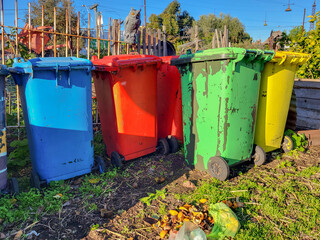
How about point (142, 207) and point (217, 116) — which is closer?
point (142, 207)

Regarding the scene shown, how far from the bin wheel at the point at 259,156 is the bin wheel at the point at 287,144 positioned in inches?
31.4

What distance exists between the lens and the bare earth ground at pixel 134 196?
2.21 m

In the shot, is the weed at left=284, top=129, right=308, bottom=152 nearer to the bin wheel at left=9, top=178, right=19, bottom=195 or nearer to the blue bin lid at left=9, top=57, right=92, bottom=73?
the blue bin lid at left=9, top=57, right=92, bottom=73

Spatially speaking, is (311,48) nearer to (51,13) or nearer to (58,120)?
(58,120)

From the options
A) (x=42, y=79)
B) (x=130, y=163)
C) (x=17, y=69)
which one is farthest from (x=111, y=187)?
(x=17, y=69)

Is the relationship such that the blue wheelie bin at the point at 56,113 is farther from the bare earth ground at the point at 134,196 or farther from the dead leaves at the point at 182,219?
the dead leaves at the point at 182,219

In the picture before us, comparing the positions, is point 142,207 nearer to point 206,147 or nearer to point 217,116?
point 206,147

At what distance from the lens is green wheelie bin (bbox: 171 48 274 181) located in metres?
2.88

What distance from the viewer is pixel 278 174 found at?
127 inches

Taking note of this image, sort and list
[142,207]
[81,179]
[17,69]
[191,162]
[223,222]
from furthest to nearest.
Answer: [191,162] < [81,179] < [17,69] < [142,207] < [223,222]

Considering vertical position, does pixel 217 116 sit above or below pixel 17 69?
below

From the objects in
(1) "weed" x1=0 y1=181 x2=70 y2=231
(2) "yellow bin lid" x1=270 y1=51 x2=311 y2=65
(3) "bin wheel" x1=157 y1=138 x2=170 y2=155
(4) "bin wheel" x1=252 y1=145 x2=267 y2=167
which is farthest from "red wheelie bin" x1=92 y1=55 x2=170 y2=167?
(2) "yellow bin lid" x1=270 y1=51 x2=311 y2=65

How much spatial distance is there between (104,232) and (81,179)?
1161 millimetres

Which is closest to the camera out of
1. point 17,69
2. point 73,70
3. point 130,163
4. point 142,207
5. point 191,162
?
point 142,207
